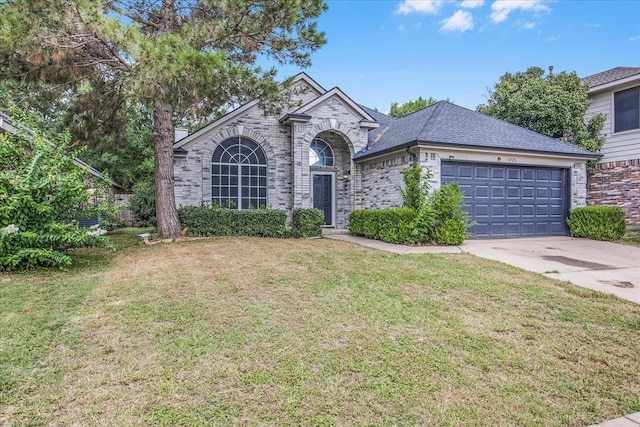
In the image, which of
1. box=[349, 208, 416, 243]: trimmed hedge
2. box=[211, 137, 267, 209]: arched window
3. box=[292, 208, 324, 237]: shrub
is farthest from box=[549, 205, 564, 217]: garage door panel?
box=[211, 137, 267, 209]: arched window

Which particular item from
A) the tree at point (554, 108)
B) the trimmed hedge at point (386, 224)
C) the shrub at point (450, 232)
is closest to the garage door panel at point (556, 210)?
the tree at point (554, 108)

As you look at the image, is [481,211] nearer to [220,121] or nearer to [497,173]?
[497,173]

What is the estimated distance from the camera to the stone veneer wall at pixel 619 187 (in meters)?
12.9

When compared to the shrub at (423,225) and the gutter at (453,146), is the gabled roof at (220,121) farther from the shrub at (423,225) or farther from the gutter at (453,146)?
the shrub at (423,225)

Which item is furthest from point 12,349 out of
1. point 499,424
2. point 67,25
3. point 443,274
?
point 67,25

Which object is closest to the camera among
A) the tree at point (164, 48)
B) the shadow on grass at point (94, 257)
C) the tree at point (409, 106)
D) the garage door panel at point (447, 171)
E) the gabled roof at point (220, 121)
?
the shadow on grass at point (94, 257)

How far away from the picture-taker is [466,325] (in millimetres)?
3811

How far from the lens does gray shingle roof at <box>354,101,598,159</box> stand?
1088 centimetres

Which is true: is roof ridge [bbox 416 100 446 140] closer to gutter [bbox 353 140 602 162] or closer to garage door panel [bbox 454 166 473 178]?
gutter [bbox 353 140 602 162]

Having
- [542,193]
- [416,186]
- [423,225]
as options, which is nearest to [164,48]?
[416,186]

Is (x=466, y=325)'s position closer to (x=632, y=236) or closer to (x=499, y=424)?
(x=499, y=424)

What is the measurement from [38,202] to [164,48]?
3647 mm

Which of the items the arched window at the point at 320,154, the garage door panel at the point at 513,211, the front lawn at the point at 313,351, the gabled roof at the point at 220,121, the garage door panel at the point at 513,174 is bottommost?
the front lawn at the point at 313,351

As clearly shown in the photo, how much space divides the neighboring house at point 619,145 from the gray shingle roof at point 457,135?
2197 mm
